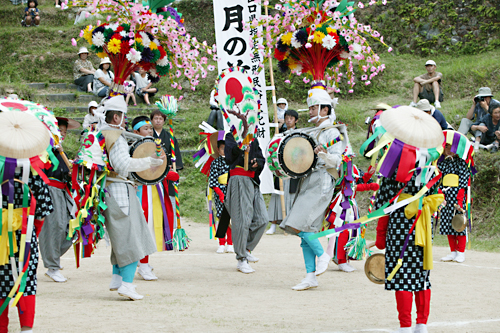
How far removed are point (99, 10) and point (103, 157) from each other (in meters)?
1.84

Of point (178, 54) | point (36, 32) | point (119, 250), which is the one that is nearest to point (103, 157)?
point (119, 250)

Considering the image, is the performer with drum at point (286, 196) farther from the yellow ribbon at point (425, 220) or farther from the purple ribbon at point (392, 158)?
the yellow ribbon at point (425, 220)

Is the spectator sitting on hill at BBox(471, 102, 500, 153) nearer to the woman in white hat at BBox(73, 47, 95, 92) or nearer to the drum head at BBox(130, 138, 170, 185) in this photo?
the drum head at BBox(130, 138, 170, 185)

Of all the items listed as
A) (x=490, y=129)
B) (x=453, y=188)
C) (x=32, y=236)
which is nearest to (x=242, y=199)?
(x=453, y=188)

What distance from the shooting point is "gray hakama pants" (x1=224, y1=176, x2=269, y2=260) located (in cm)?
718

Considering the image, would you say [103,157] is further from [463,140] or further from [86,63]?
[86,63]

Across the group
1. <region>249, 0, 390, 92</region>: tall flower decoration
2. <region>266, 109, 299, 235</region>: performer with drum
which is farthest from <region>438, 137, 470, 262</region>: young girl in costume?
<region>266, 109, 299, 235</region>: performer with drum

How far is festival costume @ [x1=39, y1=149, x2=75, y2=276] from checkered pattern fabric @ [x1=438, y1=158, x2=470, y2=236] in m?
4.93

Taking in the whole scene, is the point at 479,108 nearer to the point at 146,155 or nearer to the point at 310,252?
the point at 310,252

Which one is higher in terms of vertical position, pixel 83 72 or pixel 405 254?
pixel 83 72

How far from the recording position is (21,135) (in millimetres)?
4215

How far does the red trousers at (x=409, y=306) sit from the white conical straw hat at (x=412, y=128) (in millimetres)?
1098

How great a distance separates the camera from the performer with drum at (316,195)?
19.8ft

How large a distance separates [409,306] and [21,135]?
309 centimetres
